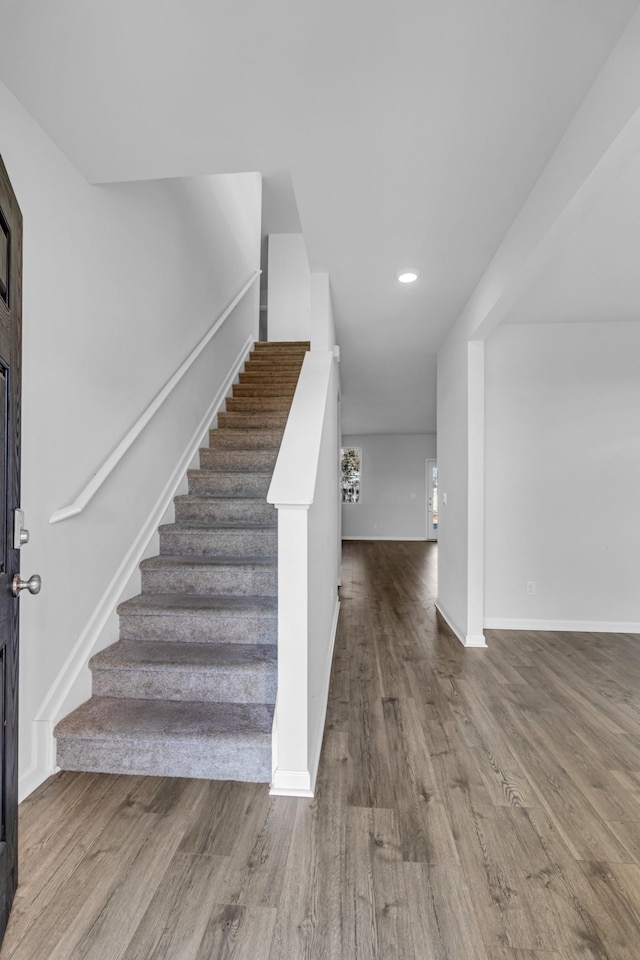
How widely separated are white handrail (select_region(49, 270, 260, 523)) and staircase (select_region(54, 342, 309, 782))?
638 millimetres

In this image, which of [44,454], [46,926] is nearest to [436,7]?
[44,454]

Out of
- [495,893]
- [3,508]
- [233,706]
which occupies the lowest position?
[495,893]

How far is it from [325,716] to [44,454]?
5.70ft

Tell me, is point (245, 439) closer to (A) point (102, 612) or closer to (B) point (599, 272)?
(A) point (102, 612)

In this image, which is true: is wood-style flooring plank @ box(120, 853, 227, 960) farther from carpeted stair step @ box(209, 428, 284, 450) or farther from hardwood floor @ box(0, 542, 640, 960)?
carpeted stair step @ box(209, 428, 284, 450)

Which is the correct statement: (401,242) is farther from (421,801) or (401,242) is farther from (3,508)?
(421,801)

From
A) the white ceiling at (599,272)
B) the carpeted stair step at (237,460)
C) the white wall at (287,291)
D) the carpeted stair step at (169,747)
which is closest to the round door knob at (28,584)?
Answer: the carpeted stair step at (169,747)

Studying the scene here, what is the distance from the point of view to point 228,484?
10.8 ft

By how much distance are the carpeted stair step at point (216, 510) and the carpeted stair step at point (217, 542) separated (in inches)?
7.6

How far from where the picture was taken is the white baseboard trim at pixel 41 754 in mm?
1763

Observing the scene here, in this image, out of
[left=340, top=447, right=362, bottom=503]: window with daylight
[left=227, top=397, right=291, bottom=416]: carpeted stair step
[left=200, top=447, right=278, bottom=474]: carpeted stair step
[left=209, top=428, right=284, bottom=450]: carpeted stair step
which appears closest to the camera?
[left=200, top=447, right=278, bottom=474]: carpeted stair step

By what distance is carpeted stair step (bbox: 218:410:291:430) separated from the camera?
3.89m

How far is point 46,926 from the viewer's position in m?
1.21

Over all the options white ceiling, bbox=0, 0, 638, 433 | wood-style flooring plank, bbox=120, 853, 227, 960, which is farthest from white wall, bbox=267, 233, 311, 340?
wood-style flooring plank, bbox=120, 853, 227, 960
